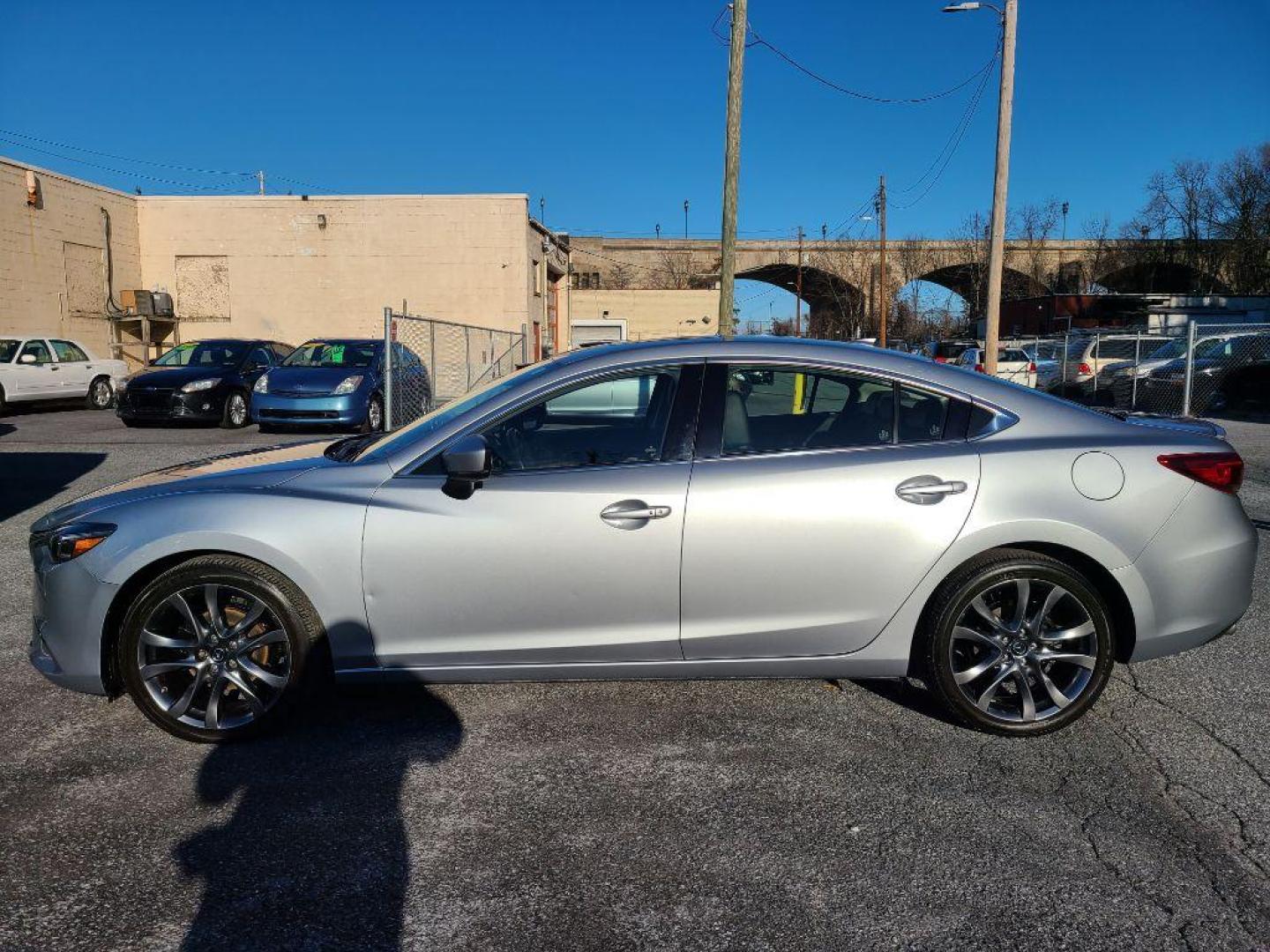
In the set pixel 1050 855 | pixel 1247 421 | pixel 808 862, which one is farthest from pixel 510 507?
pixel 1247 421

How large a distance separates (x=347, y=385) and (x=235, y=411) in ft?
10.3

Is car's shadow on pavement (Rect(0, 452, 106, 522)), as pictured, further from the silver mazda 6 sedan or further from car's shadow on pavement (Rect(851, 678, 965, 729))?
car's shadow on pavement (Rect(851, 678, 965, 729))

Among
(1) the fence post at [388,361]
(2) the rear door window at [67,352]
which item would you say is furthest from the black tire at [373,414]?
(2) the rear door window at [67,352]

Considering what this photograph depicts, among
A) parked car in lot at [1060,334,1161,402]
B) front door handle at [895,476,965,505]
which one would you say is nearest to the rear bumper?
front door handle at [895,476,965,505]

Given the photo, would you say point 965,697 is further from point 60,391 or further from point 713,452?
point 60,391

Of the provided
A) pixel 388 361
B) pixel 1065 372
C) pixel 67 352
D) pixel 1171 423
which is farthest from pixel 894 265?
pixel 1171 423

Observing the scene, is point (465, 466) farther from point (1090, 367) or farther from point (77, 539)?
point (1090, 367)

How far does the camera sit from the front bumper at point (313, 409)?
13867mm

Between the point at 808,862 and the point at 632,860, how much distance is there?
53 centimetres

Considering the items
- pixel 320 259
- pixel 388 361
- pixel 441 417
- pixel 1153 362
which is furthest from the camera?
pixel 320 259

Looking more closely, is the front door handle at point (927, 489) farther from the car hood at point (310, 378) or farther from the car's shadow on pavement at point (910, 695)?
the car hood at point (310, 378)

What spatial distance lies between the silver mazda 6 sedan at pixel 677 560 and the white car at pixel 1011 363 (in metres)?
A: 18.0

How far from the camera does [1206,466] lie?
3.74 meters

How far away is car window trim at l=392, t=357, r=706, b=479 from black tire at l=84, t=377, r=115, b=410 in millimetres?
19570
